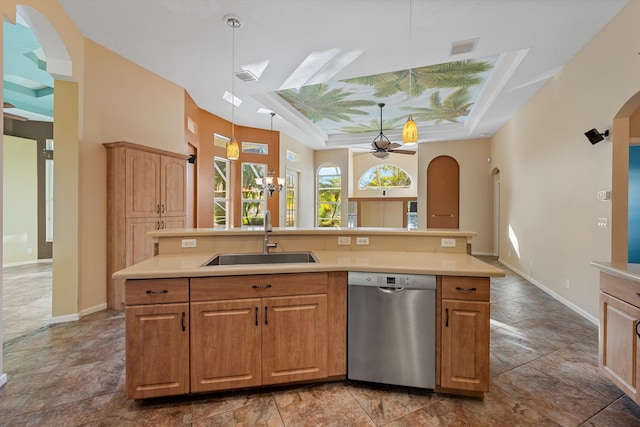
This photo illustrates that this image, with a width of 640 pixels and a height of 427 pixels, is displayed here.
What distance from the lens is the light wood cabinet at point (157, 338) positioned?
1.84 meters

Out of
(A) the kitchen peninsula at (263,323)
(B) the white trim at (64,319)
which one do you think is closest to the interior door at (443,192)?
(A) the kitchen peninsula at (263,323)

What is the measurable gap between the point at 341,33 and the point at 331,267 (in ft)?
8.99

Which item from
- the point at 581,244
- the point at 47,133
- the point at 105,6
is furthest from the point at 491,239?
the point at 47,133

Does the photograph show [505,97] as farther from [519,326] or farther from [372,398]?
[372,398]

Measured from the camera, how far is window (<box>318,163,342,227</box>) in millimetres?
9969

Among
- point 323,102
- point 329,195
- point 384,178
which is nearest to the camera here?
point 323,102

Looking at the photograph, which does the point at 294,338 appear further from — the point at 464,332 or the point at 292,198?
the point at 292,198

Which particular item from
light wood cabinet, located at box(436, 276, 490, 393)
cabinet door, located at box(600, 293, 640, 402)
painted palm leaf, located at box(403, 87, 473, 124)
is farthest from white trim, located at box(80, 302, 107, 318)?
painted palm leaf, located at box(403, 87, 473, 124)

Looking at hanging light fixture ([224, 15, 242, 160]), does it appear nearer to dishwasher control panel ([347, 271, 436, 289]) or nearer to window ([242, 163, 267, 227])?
dishwasher control panel ([347, 271, 436, 289])

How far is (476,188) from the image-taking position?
7.98 m

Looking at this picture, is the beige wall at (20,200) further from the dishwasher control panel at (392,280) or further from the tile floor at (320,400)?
the dishwasher control panel at (392,280)

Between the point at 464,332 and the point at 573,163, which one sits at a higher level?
the point at 573,163

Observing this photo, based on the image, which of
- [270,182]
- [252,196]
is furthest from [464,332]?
[252,196]

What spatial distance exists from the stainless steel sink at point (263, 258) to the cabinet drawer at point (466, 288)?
1.04 m
